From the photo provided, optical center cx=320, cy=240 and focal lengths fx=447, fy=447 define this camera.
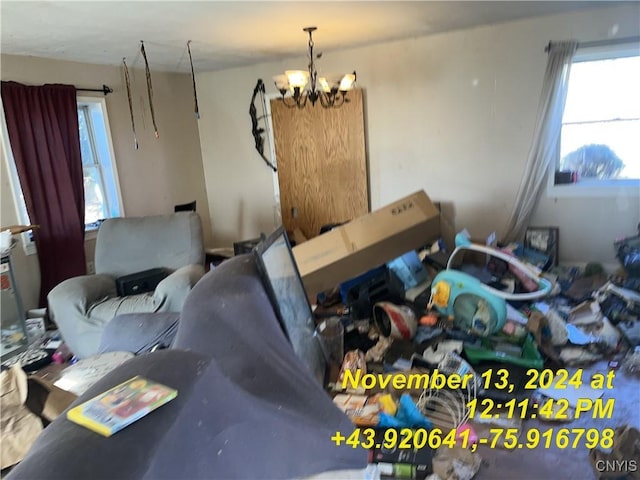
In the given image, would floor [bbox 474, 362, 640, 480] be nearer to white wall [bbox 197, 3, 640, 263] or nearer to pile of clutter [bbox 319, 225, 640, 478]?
pile of clutter [bbox 319, 225, 640, 478]

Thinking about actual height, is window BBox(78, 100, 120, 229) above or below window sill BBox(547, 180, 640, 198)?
above

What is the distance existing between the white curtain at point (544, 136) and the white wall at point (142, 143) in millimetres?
3429

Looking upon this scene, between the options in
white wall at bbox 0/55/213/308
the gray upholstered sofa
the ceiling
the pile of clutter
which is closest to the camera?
the gray upholstered sofa

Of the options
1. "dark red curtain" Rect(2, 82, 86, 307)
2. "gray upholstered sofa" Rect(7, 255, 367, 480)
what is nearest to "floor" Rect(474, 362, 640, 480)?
"gray upholstered sofa" Rect(7, 255, 367, 480)

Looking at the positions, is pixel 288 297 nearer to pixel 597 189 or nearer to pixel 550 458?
pixel 550 458

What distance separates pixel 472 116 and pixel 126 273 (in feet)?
10.2

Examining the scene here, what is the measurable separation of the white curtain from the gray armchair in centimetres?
265

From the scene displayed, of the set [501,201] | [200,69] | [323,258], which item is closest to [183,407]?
[323,258]

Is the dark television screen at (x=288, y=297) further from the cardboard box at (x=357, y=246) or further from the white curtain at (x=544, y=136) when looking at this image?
the white curtain at (x=544, y=136)

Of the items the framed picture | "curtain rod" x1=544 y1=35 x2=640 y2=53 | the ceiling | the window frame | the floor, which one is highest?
the ceiling

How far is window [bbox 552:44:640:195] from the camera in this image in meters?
3.41

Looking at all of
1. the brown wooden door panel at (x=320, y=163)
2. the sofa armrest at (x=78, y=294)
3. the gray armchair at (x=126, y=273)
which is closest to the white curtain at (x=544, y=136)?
the brown wooden door panel at (x=320, y=163)

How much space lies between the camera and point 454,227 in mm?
4168

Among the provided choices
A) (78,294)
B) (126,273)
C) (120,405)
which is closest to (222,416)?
(120,405)
